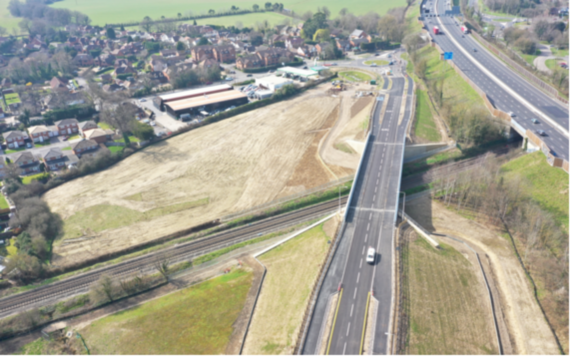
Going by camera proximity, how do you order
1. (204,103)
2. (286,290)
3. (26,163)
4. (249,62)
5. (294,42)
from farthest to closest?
1. (294,42)
2. (249,62)
3. (204,103)
4. (26,163)
5. (286,290)

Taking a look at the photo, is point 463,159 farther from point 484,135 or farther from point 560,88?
point 560,88

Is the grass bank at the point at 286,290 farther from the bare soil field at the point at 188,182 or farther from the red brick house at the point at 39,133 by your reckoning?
the red brick house at the point at 39,133

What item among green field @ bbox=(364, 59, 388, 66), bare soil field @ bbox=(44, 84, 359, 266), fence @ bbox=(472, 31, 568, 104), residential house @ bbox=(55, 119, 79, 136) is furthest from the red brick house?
fence @ bbox=(472, 31, 568, 104)

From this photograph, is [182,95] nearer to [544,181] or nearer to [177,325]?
[177,325]

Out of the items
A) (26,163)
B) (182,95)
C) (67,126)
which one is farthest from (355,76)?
(26,163)

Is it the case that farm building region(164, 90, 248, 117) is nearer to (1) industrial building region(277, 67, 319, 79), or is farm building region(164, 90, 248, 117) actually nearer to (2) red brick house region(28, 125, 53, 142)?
(1) industrial building region(277, 67, 319, 79)

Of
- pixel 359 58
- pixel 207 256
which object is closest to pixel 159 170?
pixel 207 256

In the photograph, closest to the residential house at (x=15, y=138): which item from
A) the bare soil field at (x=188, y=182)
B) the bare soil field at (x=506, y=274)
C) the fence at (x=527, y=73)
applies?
the bare soil field at (x=188, y=182)
